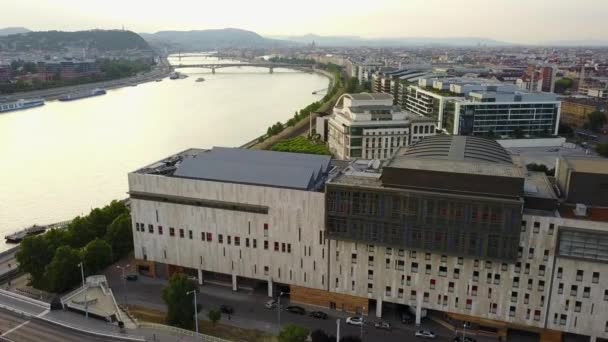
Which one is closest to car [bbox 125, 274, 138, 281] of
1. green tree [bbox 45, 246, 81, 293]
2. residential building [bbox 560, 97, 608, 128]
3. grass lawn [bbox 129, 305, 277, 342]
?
green tree [bbox 45, 246, 81, 293]

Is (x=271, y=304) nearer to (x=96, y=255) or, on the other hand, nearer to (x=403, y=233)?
(x=403, y=233)

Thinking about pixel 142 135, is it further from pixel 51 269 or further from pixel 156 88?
pixel 156 88

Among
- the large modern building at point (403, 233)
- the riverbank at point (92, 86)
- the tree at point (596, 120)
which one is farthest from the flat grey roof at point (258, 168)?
the riverbank at point (92, 86)

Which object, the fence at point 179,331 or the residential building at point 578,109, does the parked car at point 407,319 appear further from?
the residential building at point 578,109

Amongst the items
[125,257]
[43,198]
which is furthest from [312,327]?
[43,198]

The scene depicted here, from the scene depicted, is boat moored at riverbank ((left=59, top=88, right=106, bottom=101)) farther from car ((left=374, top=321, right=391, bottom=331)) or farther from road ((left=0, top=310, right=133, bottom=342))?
car ((left=374, top=321, right=391, bottom=331))

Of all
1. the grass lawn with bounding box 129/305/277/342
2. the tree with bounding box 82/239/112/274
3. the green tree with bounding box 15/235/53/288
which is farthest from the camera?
the tree with bounding box 82/239/112/274
